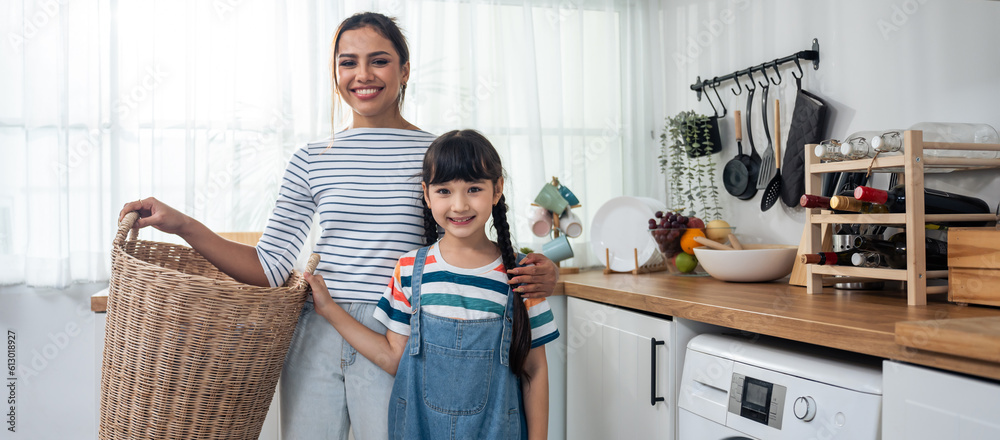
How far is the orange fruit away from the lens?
1955 millimetres

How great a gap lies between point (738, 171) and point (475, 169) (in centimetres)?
129

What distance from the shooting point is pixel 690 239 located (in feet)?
6.44

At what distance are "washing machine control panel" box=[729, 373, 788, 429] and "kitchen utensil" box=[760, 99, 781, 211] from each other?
0.92m

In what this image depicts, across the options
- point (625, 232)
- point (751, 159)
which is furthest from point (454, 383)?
point (751, 159)

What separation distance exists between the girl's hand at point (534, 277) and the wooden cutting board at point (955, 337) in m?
0.52

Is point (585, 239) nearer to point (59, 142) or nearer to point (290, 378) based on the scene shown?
point (290, 378)

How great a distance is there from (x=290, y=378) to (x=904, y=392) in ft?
3.15

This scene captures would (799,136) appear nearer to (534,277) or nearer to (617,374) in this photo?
(617,374)

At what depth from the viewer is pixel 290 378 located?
1185 millimetres

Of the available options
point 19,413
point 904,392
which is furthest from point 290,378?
point 19,413

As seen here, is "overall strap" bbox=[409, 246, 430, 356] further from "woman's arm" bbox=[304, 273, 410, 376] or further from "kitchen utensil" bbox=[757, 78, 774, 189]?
"kitchen utensil" bbox=[757, 78, 774, 189]

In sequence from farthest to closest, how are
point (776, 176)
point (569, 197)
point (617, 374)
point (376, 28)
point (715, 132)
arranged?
point (569, 197)
point (715, 132)
point (776, 176)
point (617, 374)
point (376, 28)

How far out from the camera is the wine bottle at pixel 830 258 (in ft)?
4.33

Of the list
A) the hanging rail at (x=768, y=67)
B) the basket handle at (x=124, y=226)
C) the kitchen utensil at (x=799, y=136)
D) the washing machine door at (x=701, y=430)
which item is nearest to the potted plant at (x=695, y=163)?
the hanging rail at (x=768, y=67)
